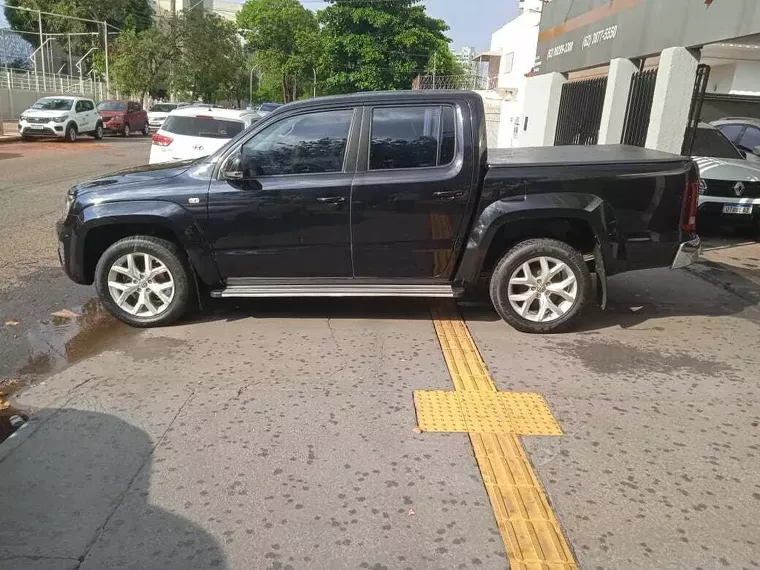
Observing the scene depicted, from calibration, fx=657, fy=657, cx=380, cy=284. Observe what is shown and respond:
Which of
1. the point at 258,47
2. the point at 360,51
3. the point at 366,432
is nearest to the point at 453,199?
the point at 366,432

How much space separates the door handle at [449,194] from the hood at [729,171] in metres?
5.89

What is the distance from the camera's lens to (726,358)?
5.04 m

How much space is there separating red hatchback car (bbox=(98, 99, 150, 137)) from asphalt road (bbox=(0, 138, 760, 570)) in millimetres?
28515

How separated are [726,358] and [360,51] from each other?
42.8 m

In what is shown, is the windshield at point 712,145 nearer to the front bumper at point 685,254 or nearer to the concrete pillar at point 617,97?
the concrete pillar at point 617,97

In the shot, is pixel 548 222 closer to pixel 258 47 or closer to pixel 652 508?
Answer: pixel 652 508

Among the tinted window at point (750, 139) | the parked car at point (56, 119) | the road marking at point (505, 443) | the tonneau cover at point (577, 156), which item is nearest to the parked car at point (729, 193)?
the tinted window at point (750, 139)

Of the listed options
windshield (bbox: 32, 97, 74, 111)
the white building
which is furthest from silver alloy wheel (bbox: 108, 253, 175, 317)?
windshield (bbox: 32, 97, 74, 111)

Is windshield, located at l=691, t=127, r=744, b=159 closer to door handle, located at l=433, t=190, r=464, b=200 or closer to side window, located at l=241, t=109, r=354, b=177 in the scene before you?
door handle, located at l=433, t=190, r=464, b=200

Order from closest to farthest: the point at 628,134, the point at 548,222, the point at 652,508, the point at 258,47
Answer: the point at 652,508, the point at 548,222, the point at 628,134, the point at 258,47

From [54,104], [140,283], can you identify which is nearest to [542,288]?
[140,283]

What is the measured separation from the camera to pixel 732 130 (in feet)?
39.2

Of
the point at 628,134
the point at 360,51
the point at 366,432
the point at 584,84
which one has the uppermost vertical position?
the point at 360,51

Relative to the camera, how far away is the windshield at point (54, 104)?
25656mm
